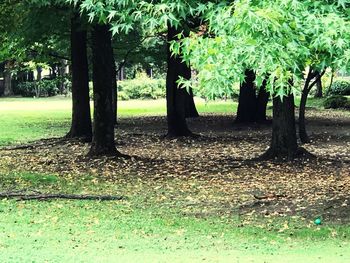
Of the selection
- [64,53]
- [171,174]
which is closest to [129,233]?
[171,174]

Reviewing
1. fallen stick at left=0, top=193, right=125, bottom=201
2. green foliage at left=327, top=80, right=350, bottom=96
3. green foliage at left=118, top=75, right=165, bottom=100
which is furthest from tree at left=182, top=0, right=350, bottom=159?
green foliage at left=118, top=75, right=165, bottom=100

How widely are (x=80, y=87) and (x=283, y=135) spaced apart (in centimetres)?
660

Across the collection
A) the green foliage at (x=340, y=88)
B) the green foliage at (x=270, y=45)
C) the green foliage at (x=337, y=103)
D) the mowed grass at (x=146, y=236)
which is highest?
the green foliage at (x=270, y=45)

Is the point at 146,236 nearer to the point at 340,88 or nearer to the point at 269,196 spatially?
the point at 269,196

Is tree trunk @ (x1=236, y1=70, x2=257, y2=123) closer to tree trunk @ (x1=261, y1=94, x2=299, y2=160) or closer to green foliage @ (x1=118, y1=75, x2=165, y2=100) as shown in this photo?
tree trunk @ (x1=261, y1=94, x2=299, y2=160)

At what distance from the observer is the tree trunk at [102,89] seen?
1395 cm

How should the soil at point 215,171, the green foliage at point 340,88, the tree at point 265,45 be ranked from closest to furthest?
the tree at point 265,45
the soil at point 215,171
the green foliage at point 340,88

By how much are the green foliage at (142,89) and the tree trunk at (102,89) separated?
35.6 metres

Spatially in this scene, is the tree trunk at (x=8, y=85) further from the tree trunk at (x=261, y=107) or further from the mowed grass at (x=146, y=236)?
the mowed grass at (x=146, y=236)

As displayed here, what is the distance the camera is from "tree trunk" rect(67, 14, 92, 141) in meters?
17.9

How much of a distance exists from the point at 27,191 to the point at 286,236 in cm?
470

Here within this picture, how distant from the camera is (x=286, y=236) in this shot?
789cm

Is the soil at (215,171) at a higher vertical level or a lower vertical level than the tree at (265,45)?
lower

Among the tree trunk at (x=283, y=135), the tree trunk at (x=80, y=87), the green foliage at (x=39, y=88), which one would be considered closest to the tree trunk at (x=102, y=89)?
the tree trunk at (x=283, y=135)
